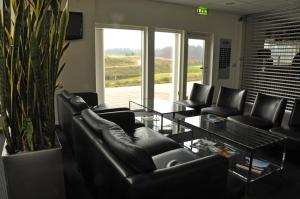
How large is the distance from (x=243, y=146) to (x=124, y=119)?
1.42m

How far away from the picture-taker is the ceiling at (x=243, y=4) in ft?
16.7

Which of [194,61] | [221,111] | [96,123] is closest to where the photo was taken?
[96,123]

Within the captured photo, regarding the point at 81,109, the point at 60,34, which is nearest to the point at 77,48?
the point at 81,109

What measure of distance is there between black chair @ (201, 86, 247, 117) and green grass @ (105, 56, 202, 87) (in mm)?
1810

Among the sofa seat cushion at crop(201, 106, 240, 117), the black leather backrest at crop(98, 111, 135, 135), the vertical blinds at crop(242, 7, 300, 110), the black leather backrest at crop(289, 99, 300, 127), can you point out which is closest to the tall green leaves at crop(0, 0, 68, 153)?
the black leather backrest at crop(98, 111, 135, 135)

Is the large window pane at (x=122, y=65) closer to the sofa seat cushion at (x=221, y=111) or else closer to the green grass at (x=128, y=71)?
the green grass at (x=128, y=71)

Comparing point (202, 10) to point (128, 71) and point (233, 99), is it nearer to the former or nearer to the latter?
point (128, 71)

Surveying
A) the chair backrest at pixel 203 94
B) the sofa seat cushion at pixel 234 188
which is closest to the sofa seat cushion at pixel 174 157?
the sofa seat cushion at pixel 234 188

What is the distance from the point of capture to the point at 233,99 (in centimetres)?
422

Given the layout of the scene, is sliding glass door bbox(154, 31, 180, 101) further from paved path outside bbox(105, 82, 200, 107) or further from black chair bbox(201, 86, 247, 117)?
black chair bbox(201, 86, 247, 117)

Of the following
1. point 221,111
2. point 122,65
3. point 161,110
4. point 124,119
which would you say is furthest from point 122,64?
point 124,119

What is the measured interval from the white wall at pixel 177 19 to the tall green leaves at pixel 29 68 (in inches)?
131

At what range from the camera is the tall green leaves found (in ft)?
4.75

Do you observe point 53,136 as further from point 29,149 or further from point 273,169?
point 273,169
